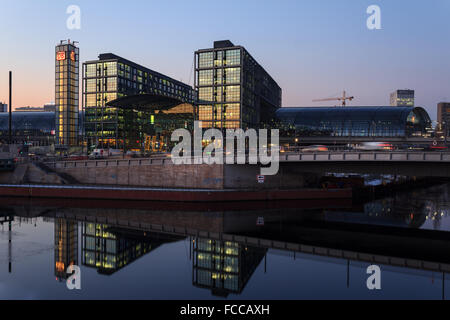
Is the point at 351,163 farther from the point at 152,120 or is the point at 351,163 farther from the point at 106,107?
the point at 106,107

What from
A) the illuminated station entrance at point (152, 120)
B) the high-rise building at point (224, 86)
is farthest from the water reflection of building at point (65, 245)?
the high-rise building at point (224, 86)

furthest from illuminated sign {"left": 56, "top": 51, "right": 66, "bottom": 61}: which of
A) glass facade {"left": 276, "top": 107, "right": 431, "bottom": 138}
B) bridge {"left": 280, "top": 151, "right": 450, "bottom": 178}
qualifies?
bridge {"left": 280, "top": 151, "right": 450, "bottom": 178}

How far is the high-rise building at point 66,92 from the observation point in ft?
445

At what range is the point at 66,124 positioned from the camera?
5492 inches

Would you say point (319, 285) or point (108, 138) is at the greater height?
point (108, 138)

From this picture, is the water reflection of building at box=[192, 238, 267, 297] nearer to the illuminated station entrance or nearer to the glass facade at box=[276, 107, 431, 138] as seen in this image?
the illuminated station entrance

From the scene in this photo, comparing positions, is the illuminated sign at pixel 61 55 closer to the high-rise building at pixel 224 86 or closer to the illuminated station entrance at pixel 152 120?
the illuminated station entrance at pixel 152 120

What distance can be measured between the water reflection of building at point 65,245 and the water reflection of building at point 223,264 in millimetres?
9228

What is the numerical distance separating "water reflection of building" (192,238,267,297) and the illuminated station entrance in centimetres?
4182

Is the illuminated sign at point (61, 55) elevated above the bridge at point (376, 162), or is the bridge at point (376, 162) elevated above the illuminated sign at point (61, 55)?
the illuminated sign at point (61, 55)

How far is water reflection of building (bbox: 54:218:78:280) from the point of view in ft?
84.1

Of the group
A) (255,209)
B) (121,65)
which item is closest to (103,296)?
(255,209)
